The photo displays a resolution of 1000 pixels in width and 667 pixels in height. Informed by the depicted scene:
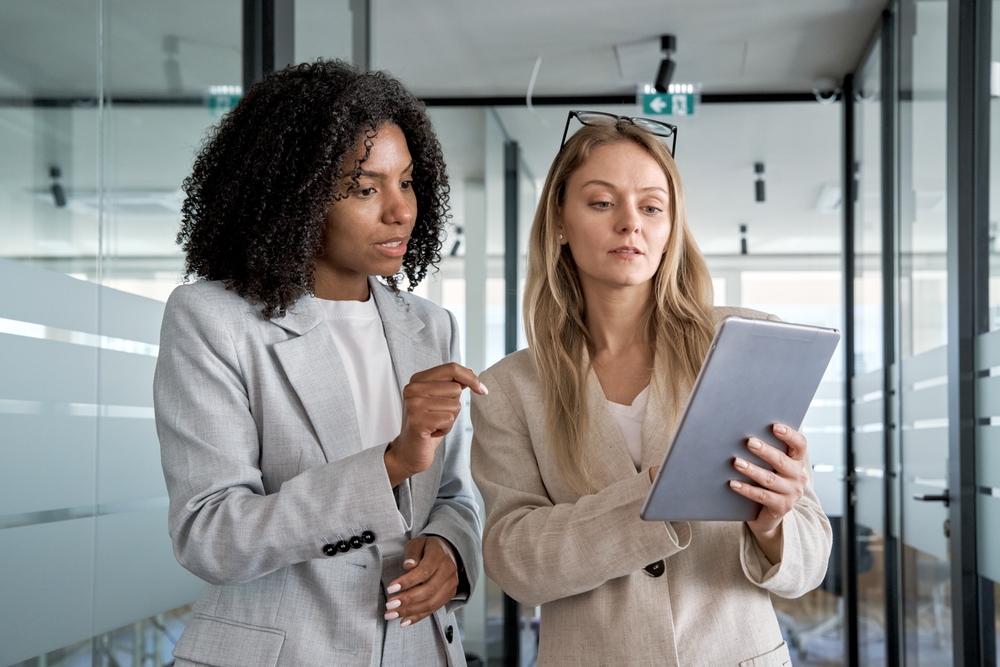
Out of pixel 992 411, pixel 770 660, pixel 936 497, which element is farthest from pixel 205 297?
pixel 936 497

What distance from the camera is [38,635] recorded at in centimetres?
155

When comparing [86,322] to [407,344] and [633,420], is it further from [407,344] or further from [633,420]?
[633,420]

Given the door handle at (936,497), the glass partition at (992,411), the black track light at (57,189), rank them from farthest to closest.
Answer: the door handle at (936,497), the glass partition at (992,411), the black track light at (57,189)

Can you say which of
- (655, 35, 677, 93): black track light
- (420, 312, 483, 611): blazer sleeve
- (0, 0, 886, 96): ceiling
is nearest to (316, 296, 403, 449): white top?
(420, 312, 483, 611): blazer sleeve

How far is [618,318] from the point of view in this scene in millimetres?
1523

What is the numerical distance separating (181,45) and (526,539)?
1.61 metres

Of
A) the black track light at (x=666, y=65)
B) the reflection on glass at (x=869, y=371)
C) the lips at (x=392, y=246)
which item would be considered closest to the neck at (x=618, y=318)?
the lips at (x=392, y=246)

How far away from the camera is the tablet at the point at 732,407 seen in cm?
103

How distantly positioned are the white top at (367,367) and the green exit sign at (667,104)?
3.39 metres

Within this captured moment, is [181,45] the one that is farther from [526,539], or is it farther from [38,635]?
[526,539]

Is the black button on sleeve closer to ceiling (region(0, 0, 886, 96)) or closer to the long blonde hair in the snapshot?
the long blonde hair

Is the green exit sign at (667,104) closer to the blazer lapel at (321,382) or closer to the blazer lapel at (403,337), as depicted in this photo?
the blazer lapel at (403,337)

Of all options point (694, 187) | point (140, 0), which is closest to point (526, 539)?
point (140, 0)

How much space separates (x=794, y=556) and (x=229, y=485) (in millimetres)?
782
